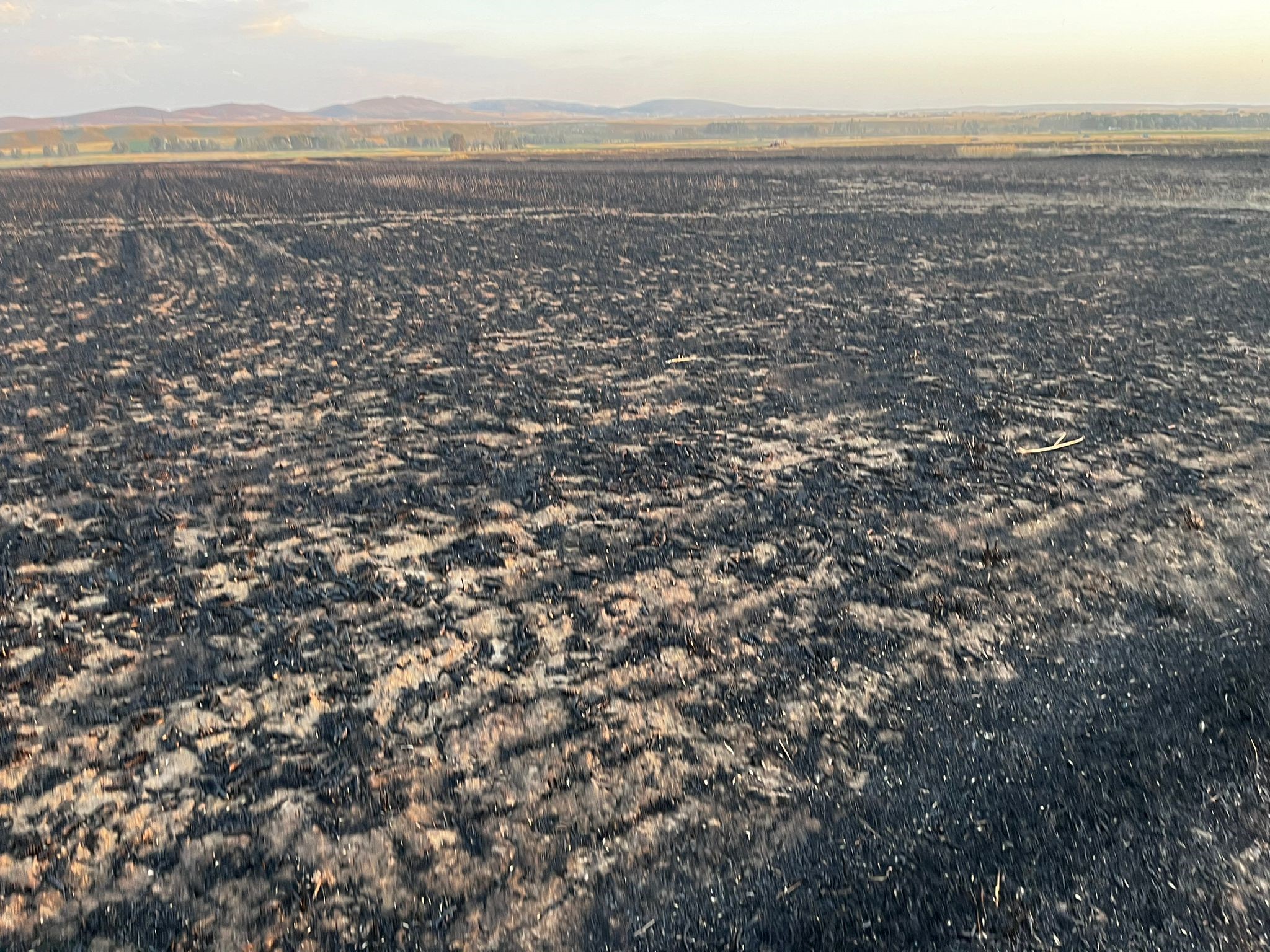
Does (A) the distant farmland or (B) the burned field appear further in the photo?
(A) the distant farmland

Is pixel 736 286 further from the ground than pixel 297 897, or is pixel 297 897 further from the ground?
pixel 736 286

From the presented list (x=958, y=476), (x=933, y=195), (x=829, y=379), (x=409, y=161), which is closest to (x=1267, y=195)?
(x=933, y=195)

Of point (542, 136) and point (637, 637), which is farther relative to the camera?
point (542, 136)

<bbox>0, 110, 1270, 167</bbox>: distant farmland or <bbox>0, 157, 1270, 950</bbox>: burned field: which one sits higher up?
<bbox>0, 110, 1270, 167</bbox>: distant farmland

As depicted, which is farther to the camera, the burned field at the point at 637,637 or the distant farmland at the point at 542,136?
the distant farmland at the point at 542,136

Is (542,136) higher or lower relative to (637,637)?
Result: higher

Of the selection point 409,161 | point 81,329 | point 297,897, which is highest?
point 409,161

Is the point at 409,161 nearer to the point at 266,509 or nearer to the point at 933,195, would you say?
the point at 933,195

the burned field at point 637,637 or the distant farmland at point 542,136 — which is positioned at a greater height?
Result: the distant farmland at point 542,136
